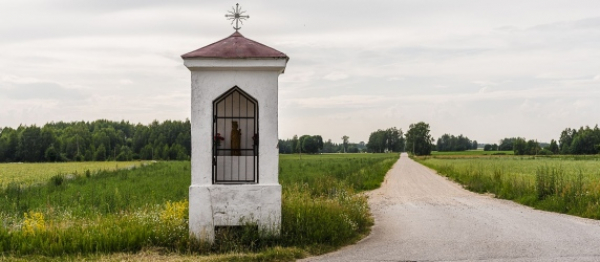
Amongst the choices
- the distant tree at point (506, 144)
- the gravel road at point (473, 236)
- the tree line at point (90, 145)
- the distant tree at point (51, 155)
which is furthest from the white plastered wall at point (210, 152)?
the distant tree at point (506, 144)

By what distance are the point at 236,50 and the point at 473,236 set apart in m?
5.50

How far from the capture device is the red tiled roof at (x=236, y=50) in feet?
29.5

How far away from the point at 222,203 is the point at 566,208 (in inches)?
401

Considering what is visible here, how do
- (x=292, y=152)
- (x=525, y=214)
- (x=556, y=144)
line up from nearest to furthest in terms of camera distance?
(x=525, y=214), (x=556, y=144), (x=292, y=152)

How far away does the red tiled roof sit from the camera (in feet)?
29.5

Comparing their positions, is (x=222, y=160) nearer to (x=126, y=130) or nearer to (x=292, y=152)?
(x=292, y=152)

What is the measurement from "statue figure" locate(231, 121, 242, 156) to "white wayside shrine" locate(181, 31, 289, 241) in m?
1.04

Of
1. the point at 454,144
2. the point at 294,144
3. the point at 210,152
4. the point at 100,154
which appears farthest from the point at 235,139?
the point at 454,144

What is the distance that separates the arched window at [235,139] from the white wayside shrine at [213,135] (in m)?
0.99

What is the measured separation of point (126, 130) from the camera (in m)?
137

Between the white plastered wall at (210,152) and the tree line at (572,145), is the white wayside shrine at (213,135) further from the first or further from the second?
the tree line at (572,145)

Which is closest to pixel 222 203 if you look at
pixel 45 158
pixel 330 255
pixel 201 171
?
pixel 201 171

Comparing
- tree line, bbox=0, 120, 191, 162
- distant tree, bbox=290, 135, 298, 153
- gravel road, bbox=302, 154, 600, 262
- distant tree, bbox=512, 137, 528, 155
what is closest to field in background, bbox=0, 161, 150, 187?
gravel road, bbox=302, 154, 600, 262

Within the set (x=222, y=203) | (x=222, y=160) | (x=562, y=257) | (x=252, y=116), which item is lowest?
(x=562, y=257)
